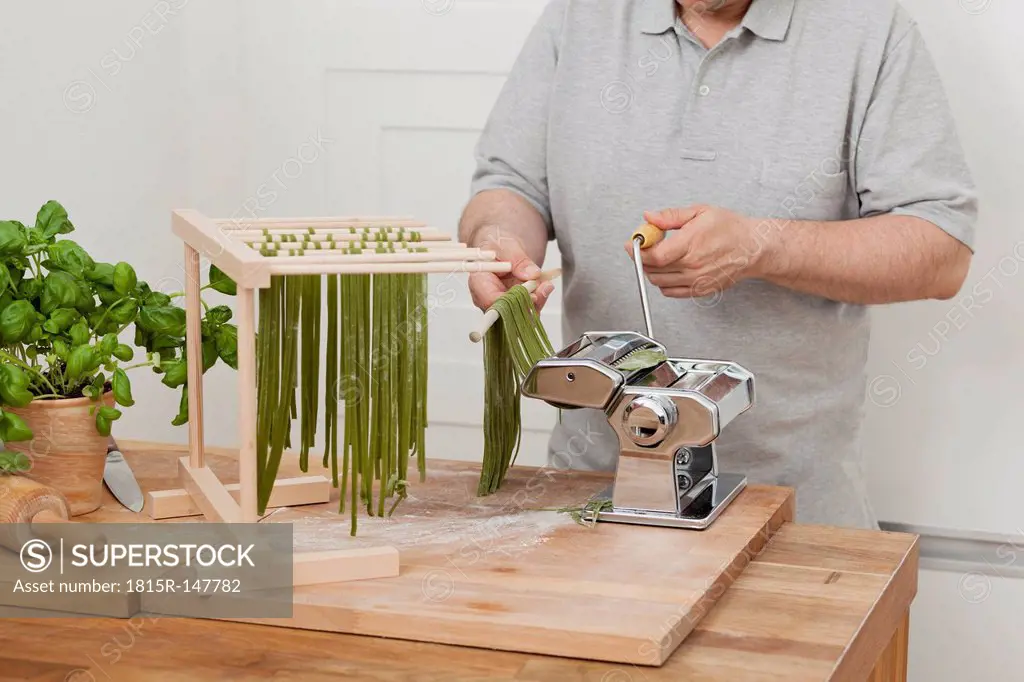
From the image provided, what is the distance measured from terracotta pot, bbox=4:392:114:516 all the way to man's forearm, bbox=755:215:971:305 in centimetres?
87

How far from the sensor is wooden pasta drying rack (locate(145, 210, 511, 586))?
1.19 meters

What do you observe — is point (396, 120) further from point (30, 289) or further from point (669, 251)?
point (30, 289)

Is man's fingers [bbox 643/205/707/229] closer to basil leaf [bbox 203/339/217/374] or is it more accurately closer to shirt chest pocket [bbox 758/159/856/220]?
shirt chest pocket [bbox 758/159/856/220]

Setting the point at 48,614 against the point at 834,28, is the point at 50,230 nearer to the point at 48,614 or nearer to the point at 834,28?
the point at 48,614

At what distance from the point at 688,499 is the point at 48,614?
2.27 ft

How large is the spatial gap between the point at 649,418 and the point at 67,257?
0.69 m

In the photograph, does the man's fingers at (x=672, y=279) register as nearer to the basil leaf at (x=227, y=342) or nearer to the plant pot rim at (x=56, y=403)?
the basil leaf at (x=227, y=342)

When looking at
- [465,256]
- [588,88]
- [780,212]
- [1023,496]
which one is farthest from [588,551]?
[1023,496]

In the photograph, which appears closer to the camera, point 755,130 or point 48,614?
point 48,614

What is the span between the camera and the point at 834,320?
1797 millimetres

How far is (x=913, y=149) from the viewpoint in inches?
66.2

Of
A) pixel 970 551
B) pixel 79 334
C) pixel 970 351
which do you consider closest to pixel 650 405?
pixel 79 334

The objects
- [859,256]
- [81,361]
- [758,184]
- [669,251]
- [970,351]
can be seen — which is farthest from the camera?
[970,351]

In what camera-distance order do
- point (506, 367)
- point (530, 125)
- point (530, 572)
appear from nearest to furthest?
point (530, 572) < point (506, 367) < point (530, 125)
